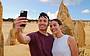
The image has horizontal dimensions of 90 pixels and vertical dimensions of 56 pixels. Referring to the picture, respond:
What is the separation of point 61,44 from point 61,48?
8 cm

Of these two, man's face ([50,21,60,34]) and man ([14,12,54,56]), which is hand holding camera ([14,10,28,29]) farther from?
man's face ([50,21,60,34])

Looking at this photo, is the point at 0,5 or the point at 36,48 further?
the point at 0,5

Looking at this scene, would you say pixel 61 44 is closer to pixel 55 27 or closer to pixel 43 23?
pixel 55 27

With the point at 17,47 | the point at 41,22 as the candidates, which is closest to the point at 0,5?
the point at 41,22

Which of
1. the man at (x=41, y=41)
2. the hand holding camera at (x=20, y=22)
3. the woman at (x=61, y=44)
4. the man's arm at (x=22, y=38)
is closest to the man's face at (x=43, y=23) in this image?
the man at (x=41, y=41)

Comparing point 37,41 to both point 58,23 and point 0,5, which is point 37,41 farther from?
point 0,5

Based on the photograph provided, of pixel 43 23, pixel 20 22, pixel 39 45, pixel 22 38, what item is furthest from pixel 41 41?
pixel 20 22

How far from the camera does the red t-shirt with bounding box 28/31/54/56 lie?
5.59 m

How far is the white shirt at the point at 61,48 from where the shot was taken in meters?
5.52

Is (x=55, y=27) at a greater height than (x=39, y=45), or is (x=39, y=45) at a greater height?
(x=55, y=27)

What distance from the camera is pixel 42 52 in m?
5.58

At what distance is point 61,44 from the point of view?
5.57m

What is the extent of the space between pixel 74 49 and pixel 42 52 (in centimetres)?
54

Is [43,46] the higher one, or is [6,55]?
[43,46]
